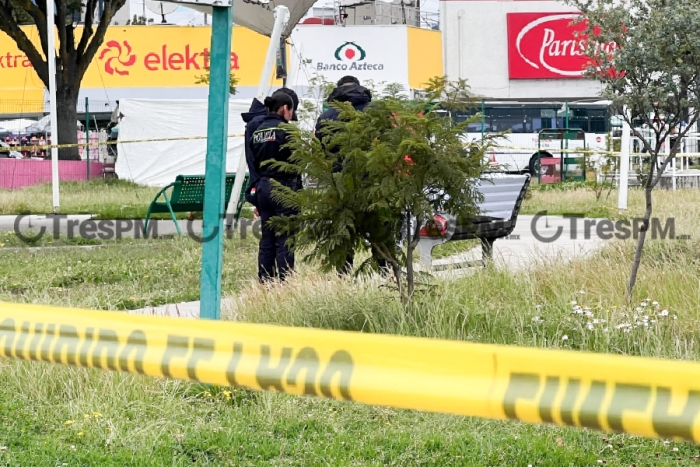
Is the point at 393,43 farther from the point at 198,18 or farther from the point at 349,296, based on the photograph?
the point at 349,296

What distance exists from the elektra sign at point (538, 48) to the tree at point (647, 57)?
3701 cm

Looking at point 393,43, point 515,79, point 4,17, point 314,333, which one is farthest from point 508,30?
point 314,333

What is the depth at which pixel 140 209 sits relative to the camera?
1759cm

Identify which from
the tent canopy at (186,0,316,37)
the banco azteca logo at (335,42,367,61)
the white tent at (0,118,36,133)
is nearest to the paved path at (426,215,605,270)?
the tent canopy at (186,0,316,37)

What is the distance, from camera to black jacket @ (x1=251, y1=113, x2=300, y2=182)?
858 cm

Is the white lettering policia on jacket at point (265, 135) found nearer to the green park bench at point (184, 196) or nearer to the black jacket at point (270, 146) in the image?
the black jacket at point (270, 146)

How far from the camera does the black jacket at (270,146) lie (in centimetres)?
858

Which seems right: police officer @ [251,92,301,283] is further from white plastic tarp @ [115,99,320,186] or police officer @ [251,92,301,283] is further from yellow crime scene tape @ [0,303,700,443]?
white plastic tarp @ [115,99,320,186]

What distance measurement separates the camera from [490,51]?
43875 mm

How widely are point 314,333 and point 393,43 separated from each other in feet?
117

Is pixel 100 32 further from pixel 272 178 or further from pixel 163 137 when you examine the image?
pixel 272 178

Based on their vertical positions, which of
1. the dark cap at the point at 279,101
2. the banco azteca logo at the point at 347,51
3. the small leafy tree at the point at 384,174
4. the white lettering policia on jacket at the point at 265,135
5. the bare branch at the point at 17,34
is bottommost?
the small leafy tree at the point at 384,174

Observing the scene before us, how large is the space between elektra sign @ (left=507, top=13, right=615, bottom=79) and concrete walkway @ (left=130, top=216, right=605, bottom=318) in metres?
28.7

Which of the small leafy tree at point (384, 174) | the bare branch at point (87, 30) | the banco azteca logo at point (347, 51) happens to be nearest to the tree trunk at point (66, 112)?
the bare branch at point (87, 30)
